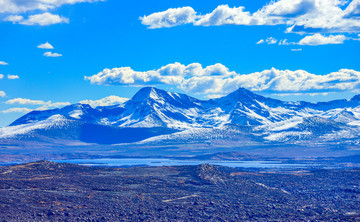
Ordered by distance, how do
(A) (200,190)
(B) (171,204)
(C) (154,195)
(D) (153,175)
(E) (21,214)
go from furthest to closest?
(D) (153,175) → (A) (200,190) → (C) (154,195) → (B) (171,204) → (E) (21,214)

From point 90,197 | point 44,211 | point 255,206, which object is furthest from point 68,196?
point 255,206

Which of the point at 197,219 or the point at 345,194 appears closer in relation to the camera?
the point at 197,219

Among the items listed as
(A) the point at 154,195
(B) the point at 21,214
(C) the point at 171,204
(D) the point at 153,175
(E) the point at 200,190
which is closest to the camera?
(B) the point at 21,214

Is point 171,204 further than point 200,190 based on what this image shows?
No

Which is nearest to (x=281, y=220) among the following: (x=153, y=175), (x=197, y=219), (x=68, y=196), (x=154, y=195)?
(x=197, y=219)

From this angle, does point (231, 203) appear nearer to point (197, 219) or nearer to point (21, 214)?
point (197, 219)

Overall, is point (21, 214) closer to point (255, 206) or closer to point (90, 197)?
point (90, 197)
